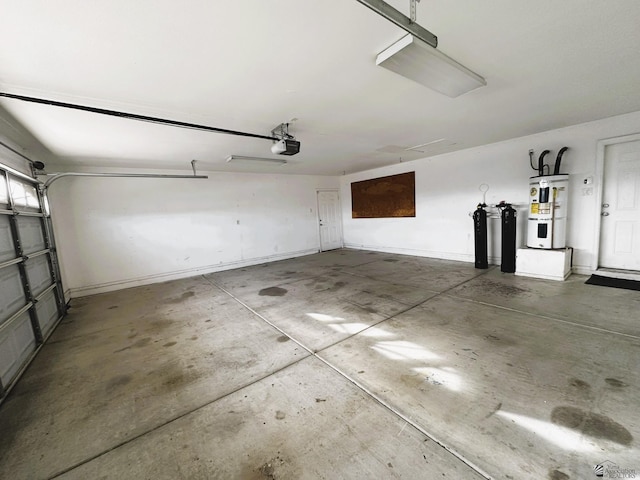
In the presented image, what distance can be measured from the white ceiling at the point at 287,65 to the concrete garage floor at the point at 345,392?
8.46 ft

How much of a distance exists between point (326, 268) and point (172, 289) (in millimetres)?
3405

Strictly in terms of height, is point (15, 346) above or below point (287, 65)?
below

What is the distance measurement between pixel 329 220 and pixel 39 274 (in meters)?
6.97

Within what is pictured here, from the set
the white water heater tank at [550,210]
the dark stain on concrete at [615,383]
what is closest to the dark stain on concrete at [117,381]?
the dark stain on concrete at [615,383]

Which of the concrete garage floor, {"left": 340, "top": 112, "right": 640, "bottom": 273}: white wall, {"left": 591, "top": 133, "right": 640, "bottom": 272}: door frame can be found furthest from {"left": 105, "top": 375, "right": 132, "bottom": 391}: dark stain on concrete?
{"left": 591, "top": 133, "right": 640, "bottom": 272}: door frame

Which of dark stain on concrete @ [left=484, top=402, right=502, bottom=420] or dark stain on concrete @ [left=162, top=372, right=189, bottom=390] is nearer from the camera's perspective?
dark stain on concrete @ [left=484, top=402, right=502, bottom=420]

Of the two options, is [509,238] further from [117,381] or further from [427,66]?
[117,381]

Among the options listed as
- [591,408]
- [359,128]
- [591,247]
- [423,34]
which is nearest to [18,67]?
[423,34]

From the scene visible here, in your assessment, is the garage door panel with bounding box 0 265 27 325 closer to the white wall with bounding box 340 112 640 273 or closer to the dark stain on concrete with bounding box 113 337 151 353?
the dark stain on concrete with bounding box 113 337 151 353

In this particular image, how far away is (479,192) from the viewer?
551 centimetres

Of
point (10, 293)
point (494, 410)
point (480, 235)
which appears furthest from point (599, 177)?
point (10, 293)

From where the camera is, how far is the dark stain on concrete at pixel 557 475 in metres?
1.25

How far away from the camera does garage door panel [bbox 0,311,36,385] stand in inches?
89.4

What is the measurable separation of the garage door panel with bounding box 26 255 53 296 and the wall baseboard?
4.64 feet
